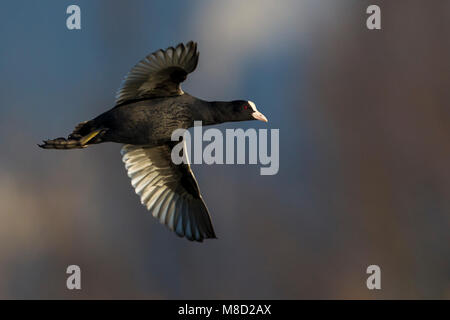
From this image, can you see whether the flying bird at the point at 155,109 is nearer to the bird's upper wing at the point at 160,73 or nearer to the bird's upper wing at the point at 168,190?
the bird's upper wing at the point at 160,73

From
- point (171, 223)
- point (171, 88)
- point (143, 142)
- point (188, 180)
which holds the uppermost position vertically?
point (171, 88)

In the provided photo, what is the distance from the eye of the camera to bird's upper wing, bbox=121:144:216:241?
579 cm

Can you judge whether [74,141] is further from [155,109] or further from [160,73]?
[160,73]

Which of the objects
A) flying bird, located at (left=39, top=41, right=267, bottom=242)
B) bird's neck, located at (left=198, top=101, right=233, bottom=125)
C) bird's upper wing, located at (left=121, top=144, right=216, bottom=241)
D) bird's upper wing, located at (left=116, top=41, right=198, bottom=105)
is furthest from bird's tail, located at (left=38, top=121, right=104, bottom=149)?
bird's neck, located at (left=198, top=101, right=233, bottom=125)

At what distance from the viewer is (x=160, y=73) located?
5039 mm

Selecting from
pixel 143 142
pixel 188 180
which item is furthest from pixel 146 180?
pixel 143 142

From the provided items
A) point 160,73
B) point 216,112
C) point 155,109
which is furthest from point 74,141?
point 216,112

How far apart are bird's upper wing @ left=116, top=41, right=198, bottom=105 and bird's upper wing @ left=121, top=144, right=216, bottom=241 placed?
2.45 ft

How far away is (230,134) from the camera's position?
569 centimetres

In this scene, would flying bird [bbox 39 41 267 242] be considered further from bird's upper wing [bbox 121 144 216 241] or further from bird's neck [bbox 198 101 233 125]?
bird's upper wing [bbox 121 144 216 241]

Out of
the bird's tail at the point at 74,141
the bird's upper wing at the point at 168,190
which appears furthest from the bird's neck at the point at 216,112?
the bird's tail at the point at 74,141

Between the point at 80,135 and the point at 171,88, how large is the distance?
84 centimetres

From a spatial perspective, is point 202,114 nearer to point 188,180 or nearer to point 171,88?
point 171,88

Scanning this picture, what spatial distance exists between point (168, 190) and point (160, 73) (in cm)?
132
